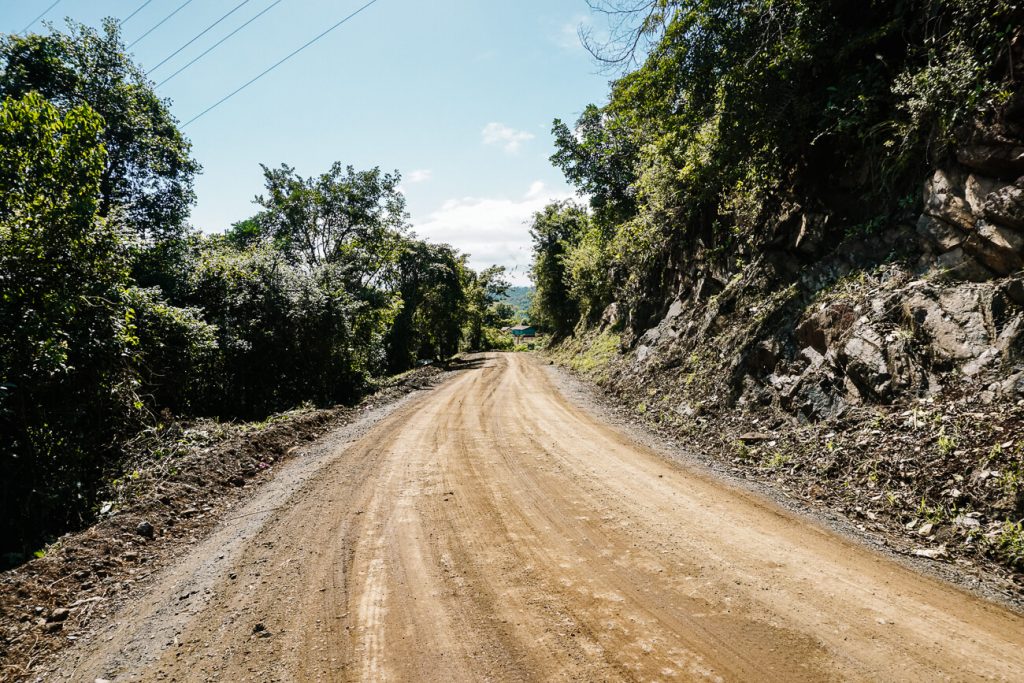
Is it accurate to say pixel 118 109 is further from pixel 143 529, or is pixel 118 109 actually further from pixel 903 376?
pixel 903 376

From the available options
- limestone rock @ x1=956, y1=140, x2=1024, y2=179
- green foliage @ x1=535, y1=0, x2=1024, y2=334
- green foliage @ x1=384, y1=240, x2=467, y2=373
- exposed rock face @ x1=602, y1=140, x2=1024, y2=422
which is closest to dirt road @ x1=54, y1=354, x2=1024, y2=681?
exposed rock face @ x1=602, y1=140, x2=1024, y2=422

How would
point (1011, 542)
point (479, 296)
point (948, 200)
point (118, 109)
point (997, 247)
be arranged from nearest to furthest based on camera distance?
point (1011, 542) < point (997, 247) < point (948, 200) < point (118, 109) < point (479, 296)

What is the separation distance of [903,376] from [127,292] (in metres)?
11.6

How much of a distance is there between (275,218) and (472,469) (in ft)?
77.6

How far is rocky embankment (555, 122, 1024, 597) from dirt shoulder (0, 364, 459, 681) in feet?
23.2

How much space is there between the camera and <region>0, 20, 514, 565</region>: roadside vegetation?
5.92m

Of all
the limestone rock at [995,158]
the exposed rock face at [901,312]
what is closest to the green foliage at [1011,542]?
the exposed rock face at [901,312]

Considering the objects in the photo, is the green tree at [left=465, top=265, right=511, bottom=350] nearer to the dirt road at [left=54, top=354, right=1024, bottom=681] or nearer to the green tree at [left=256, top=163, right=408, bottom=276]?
the green tree at [left=256, top=163, right=408, bottom=276]

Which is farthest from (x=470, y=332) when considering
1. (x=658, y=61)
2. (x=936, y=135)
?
(x=936, y=135)

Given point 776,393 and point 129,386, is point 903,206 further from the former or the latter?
point 129,386

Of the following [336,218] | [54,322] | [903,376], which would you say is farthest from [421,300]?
[903,376]

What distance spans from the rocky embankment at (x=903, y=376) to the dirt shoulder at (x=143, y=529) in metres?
7.06

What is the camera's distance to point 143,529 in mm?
5344

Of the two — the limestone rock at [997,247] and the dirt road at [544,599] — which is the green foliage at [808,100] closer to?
the limestone rock at [997,247]
